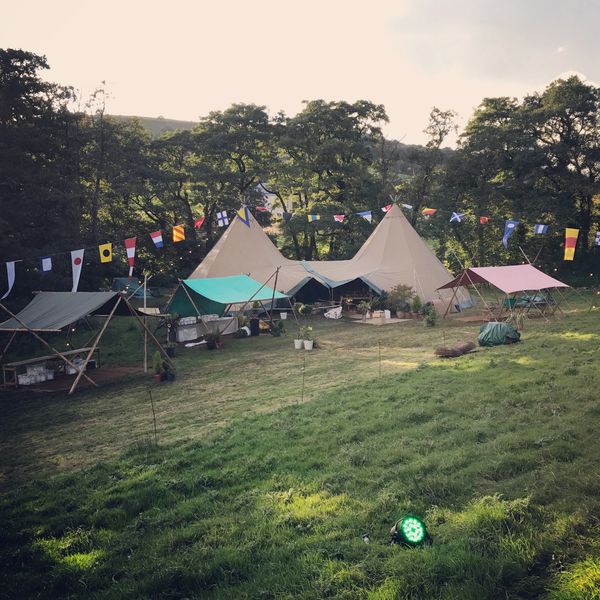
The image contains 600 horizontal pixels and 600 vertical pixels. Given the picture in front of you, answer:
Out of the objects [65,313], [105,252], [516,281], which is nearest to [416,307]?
[516,281]

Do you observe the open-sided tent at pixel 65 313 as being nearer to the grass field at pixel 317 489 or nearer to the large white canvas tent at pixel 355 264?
the grass field at pixel 317 489

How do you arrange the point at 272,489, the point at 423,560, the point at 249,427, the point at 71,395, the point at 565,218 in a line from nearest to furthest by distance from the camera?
the point at 423,560
the point at 272,489
the point at 249,427
the point at 71,395
the point at 565,218

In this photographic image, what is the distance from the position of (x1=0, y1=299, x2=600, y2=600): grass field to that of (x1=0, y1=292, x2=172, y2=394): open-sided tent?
2.27m

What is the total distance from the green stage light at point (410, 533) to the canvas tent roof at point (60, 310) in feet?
33.9

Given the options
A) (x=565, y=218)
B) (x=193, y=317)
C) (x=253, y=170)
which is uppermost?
(x=253, y=170)

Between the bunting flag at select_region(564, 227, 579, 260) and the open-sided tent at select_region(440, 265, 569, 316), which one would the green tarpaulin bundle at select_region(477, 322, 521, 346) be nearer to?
the open-sided tent at select_region(440, 265, 569, 316)

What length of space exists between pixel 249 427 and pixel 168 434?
136 cm

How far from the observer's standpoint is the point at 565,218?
27797 millimetres

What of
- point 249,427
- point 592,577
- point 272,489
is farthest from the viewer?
point 249,427

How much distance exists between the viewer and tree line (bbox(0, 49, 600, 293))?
1086 inches

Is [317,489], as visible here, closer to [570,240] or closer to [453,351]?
[453,351]

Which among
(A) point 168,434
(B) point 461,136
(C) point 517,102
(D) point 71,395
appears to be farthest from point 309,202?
(A) point 168,434

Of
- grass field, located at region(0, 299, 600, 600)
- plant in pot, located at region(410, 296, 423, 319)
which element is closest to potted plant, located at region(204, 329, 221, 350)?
grass field, located at region(0, 299, 600, 600)

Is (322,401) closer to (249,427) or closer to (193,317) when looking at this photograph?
(249,427)
